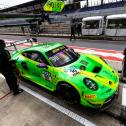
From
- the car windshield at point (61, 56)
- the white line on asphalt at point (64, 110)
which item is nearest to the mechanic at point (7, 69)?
the white line on asphalt at point (64, 110)

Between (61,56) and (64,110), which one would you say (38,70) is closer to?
(61,56)

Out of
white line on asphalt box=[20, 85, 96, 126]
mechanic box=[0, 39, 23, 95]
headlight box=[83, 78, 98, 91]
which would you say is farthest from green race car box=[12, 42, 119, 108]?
mechanic box=[0, 39, 23, 95]

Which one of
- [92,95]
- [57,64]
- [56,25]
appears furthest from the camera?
[56,25]

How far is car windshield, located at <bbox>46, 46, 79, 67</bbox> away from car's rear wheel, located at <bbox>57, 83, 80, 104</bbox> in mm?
683

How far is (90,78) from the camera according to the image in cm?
357

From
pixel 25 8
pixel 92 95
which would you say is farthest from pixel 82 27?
pixel 25 8

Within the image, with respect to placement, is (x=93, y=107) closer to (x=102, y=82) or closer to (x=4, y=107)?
(x=102, y=82)

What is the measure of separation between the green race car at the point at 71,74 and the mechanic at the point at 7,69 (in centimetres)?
50

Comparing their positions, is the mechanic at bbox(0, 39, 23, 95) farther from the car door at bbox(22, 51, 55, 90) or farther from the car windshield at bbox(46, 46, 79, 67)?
the car windshield at bbox(46, 46, 79, 67)

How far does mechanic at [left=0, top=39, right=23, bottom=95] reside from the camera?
4.37 m

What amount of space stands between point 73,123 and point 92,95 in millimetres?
823

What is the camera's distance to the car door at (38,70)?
4102 mm

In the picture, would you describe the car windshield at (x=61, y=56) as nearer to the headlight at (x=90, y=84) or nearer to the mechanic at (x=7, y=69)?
the headlight at (x=90, y=84)

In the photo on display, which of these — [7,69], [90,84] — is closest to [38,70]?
[7,69]
